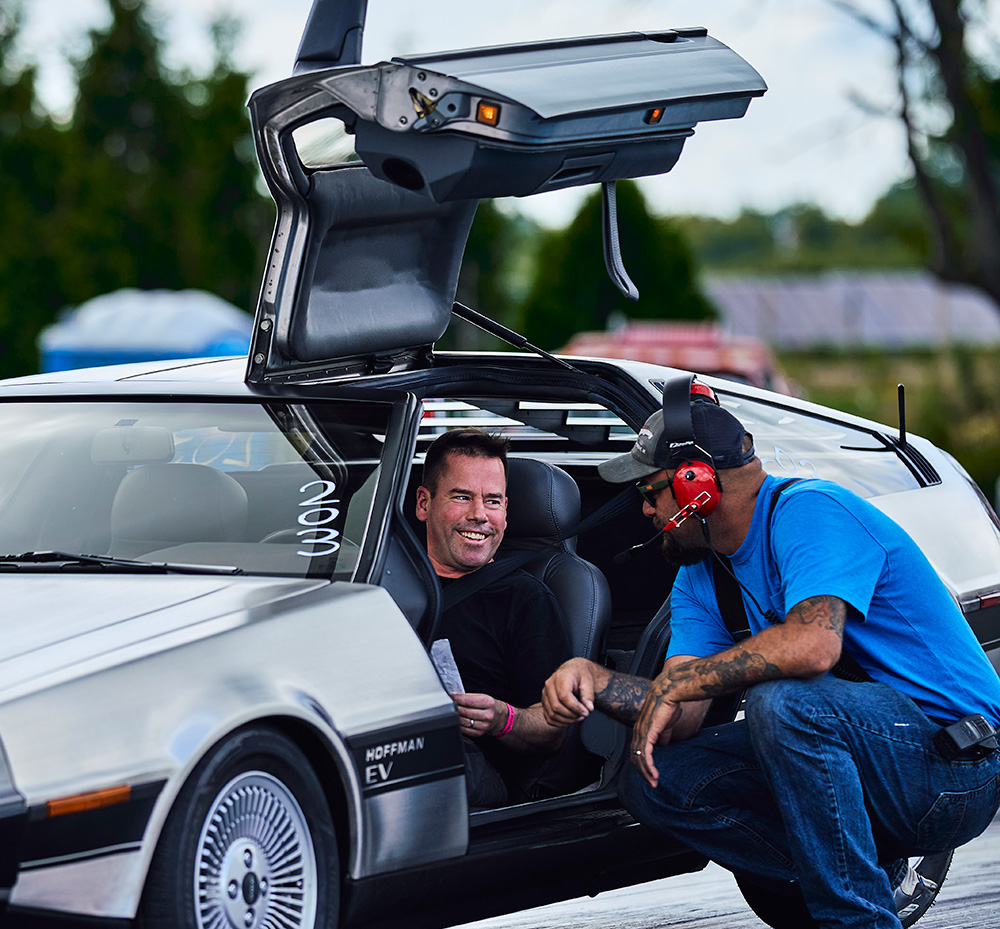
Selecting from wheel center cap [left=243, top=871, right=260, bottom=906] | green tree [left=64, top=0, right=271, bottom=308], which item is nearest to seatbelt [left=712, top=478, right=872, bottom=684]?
wheel center cap [left=243, top=871, right=260, bottom=906]

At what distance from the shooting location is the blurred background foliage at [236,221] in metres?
19.9

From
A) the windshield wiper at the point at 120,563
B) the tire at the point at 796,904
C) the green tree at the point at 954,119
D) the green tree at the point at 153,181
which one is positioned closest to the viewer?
the windshield wiper at the point at 120,563

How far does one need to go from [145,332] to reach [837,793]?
62.7 feet

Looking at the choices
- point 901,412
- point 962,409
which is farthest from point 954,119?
point 901,412

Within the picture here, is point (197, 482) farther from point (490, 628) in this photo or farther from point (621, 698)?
point (621, 698)

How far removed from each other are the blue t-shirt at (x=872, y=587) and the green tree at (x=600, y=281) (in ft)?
71.5

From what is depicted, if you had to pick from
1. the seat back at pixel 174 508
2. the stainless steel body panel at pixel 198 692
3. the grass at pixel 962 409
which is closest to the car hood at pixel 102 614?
the stainless steel body panel at pixel 198 692

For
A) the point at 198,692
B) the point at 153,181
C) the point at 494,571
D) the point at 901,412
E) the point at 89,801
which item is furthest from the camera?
the point at 153,181

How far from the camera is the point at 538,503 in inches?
203

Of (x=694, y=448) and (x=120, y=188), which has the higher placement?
(x=120, y=188)

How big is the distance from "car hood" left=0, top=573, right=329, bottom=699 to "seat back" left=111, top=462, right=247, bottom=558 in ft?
1.18

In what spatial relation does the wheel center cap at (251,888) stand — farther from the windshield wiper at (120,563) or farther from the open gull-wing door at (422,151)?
the open gull-wing door at (422,151)

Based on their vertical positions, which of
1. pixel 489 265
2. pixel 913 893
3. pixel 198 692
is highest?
pixel 198 692

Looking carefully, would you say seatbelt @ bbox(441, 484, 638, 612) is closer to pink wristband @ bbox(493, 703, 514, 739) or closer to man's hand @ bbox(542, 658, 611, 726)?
pink wristband @ bbox(493, 703, 514, 739)
